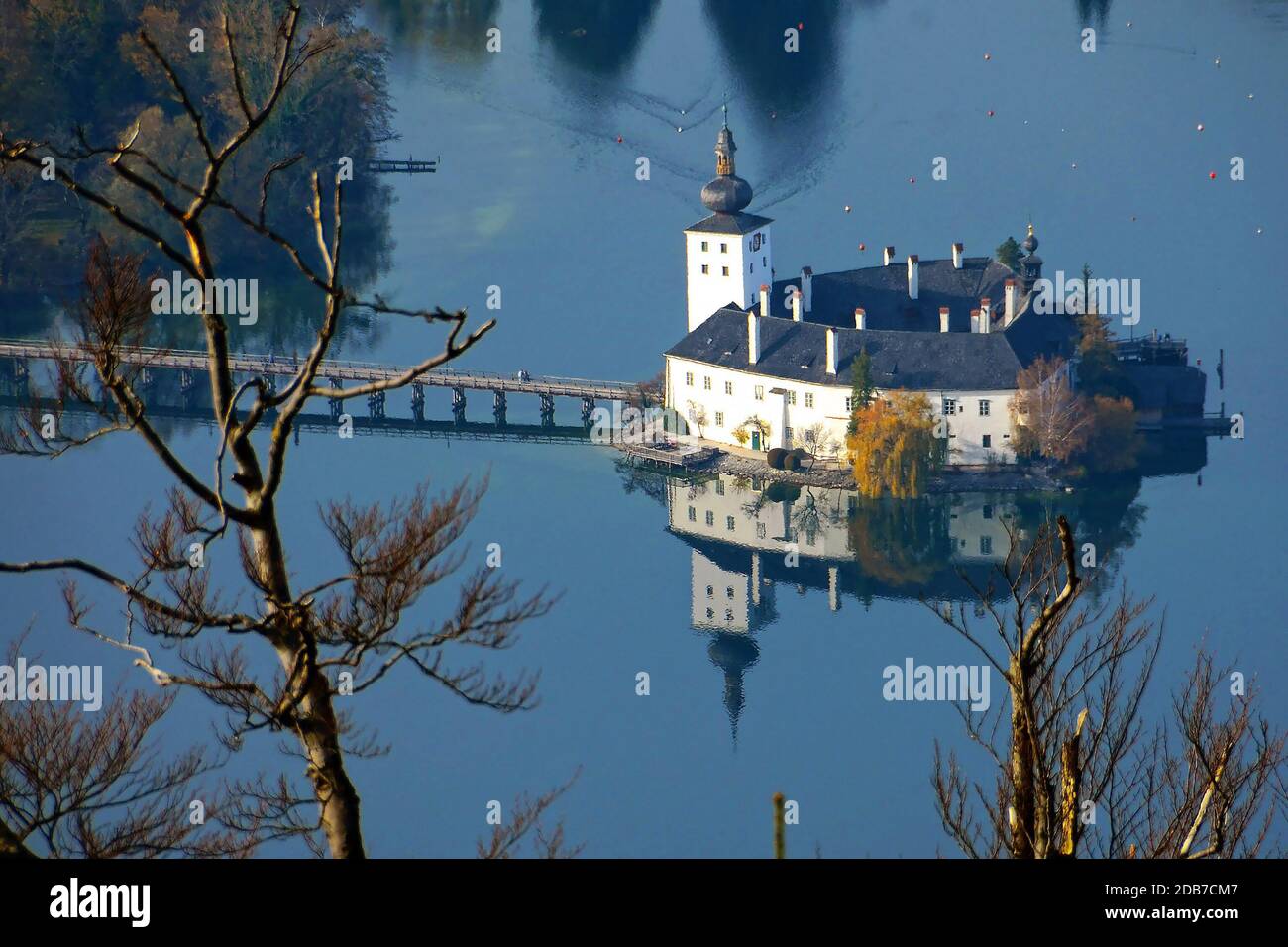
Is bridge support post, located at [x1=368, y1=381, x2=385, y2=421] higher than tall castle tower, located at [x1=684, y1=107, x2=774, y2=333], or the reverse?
tall castle tower, located at [x1=684, y1=107, x2=774, y2=333]

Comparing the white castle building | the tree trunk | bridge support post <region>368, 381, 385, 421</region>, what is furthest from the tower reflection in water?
the tree trunk

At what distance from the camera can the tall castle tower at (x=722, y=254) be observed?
230 ft

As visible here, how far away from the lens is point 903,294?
71.7 m

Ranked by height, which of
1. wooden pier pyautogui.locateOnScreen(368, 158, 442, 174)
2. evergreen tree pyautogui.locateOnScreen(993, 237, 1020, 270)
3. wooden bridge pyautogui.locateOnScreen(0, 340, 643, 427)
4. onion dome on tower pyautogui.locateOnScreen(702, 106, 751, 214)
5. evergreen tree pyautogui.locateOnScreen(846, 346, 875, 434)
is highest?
wooden pier pyautogui.locateOnScreen(368, 158, 442, 174)

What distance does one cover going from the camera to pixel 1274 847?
4925 centimetres

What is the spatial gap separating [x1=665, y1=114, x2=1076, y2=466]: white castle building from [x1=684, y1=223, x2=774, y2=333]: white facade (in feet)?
0.09

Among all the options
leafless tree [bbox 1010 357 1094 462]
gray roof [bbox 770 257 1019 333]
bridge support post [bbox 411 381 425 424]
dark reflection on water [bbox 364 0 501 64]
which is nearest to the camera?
leafless tree [bbox 1010 357 1094 462]

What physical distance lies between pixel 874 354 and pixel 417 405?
1386 cm

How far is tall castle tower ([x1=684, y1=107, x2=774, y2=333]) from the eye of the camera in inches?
2761

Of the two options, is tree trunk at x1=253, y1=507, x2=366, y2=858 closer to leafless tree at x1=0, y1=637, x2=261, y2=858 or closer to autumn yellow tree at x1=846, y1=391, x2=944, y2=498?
leafless tree at x1=0, y1=637, x2=261, y2=858

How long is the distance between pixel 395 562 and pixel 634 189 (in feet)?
250

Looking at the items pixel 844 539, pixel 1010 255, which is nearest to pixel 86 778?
pixel 844 539

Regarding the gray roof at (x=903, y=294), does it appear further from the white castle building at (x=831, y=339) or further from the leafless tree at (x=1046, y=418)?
the leafless tree at (x=1046, y=418)

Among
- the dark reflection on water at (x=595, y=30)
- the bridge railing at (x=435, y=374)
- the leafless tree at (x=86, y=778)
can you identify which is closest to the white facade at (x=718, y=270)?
the bridge railing at (x=435, y=374)
